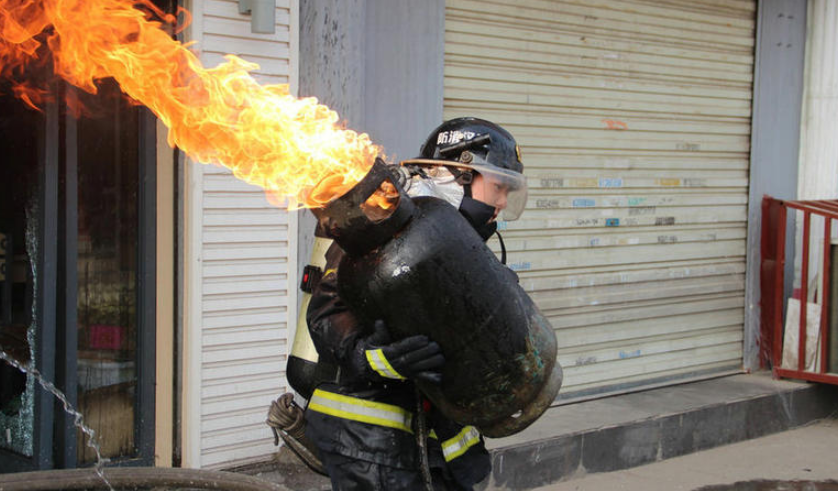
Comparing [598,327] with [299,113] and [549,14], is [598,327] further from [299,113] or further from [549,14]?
[299,113]

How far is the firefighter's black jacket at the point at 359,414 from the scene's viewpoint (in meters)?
2.86

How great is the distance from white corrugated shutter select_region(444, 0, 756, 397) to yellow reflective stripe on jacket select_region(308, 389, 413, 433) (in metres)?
3.64

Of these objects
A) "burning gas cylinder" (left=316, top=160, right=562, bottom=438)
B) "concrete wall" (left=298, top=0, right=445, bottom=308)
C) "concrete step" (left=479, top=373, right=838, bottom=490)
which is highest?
"concrete wall" (left=298, top=0, right=445, bottom=308)

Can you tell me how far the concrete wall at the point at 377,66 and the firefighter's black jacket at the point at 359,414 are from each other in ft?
7.93

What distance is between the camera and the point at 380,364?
2637 millimetres

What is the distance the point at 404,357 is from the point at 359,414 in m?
0.43

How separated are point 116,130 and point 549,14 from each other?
333 centimetres

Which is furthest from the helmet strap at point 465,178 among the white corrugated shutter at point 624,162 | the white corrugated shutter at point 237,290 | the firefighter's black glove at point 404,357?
the white corrugated shutter at point 624,162

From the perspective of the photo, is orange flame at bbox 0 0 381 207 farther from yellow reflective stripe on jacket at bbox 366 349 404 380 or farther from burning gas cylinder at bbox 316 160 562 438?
yellow reflective stripe on jacket at bbox 366 349 404 380

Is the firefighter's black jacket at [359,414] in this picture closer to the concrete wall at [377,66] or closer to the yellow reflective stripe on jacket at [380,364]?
the yellow reflective stripe on jacket at [380,364]


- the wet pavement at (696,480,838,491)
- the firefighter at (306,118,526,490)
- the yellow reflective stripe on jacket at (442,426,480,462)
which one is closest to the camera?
the firefighter at (306,118,526,490)

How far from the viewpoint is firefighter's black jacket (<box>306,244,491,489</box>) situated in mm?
2861

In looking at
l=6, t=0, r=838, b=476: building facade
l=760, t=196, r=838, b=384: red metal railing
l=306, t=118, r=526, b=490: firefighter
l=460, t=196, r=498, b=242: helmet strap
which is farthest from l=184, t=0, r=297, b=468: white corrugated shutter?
l=760, t=196, r=838, b=384: red metal railing

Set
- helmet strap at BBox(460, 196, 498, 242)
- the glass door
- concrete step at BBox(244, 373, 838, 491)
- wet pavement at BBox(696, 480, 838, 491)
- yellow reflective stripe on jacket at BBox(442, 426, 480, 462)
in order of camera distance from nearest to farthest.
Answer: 1. yellow reflective stripe on jacket at BBox(442, 426, 480, 462)
2. helmet strap at BBox(460, 196, 498, 242)
3. the glass door
4. concrete step at BBox(244, 373, 838, 491)
5. wet pavement at BBox(696, 480, 838, 491)
